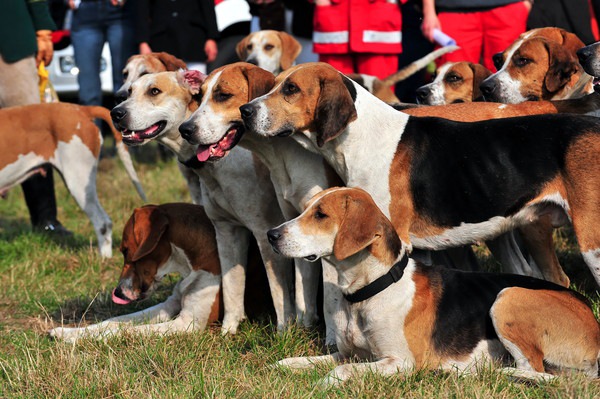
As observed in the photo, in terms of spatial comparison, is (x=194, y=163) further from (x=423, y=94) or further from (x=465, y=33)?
(x=465, y=33)

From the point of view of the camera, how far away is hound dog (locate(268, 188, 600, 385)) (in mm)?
4547

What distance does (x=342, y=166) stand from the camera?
525 centimetres

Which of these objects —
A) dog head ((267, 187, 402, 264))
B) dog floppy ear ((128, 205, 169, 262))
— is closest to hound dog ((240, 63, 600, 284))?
dog head ((267, 187, 402, 264))

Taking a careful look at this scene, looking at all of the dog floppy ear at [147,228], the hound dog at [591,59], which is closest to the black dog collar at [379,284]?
the dog floppy ear at [147,228]

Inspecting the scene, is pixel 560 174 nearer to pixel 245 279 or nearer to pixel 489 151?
pixel 489 151

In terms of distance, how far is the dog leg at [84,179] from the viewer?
8172 millimetres

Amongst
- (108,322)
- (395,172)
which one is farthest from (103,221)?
(395,172)

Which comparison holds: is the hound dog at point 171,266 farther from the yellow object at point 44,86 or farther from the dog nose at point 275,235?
the yellow object at point 44,86

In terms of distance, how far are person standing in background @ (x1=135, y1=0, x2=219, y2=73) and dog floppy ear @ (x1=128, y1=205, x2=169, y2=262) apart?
418 cm

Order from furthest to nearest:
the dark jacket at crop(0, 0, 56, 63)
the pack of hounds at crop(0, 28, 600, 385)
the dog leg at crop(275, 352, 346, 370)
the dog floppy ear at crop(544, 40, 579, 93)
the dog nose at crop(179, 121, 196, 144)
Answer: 1. the dark jacket at crop(0, 0, 56, 63)
2. the dog floppy ear at crop(544, 40, 579, 93)
3. the dog nose at crop(179, 121, 196, 144)
4. the dog leg at crop(275, 352, 346, 370)
5. the pack of hounds at crop(0, 28, 600, 385)

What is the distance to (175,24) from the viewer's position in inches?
389

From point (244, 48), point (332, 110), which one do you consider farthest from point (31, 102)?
point (332, 110)

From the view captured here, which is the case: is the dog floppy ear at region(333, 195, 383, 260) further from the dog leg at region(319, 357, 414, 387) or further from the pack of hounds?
the dog leg at region(319, 357, 414, 387)

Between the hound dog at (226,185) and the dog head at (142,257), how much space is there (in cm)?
33
